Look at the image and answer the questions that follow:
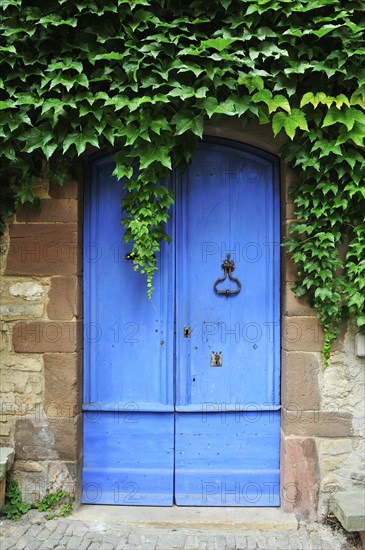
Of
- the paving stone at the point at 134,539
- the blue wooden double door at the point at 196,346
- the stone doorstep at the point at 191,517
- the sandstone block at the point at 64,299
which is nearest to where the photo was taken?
the paving stone at the point at 134,539

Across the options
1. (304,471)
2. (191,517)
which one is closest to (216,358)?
(304,471)

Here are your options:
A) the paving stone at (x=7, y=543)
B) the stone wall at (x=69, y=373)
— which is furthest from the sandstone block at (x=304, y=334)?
the paving stone at (x=7, y=543)

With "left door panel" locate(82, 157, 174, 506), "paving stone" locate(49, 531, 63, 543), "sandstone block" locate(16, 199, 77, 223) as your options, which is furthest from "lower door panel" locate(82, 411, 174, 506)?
"sandstone block" locate(16, 199, 77, 223)

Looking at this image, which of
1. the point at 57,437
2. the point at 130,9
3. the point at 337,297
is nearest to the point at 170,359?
the point at 57,437

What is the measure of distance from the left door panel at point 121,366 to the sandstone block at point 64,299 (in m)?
0.15

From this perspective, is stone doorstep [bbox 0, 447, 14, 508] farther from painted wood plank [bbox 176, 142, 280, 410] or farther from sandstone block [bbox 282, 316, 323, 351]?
sandstone block [bbox 282, 316, 323, 351]

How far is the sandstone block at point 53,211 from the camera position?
3.21 meters

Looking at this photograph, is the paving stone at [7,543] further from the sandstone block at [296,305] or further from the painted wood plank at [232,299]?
the sandstone block at [296,305]

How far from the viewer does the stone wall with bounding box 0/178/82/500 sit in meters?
3.20

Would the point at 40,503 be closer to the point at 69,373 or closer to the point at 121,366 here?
the point at 69,373

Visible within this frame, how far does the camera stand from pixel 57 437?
10.5 feet

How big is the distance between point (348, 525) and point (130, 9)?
10.7 feet

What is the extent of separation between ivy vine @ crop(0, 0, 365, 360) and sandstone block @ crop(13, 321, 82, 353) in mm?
662

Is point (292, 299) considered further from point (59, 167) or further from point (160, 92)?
point (59, 167)
